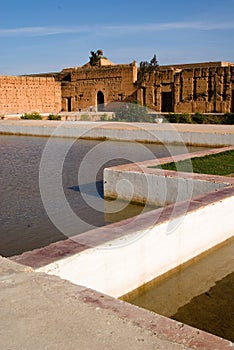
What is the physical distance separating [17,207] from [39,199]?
561 mm

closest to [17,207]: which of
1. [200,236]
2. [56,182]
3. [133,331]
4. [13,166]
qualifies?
[56,182]

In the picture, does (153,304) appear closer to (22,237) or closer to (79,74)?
(22,237)

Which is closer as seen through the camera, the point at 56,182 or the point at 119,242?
the point at 119,242

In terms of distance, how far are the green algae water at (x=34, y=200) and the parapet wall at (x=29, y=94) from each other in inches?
608

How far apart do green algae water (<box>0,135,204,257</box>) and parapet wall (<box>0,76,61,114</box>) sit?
15.5 meters

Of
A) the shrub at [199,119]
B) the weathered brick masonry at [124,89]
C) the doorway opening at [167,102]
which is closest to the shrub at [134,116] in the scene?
the shrub at [199,119]

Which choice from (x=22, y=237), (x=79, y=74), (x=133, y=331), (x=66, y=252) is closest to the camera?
(x=133, y=331)

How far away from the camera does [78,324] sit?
216 centimetres

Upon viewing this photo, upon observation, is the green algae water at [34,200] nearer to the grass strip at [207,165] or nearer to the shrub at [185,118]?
the grass strip at [207,165]

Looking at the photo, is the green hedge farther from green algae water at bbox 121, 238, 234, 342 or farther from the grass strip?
green algae water at bbox 121, 238, 234, 342

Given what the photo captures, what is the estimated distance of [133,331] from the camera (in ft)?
6.81

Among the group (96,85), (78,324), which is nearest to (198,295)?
(78,324)

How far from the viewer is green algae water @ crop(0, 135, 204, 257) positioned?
5.05m

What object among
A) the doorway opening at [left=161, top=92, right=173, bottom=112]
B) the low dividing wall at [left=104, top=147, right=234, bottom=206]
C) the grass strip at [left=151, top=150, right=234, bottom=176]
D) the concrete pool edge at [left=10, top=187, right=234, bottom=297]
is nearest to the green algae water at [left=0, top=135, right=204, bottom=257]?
the low dividing wall at [left=104, top=147, right=234, bottom=206]
